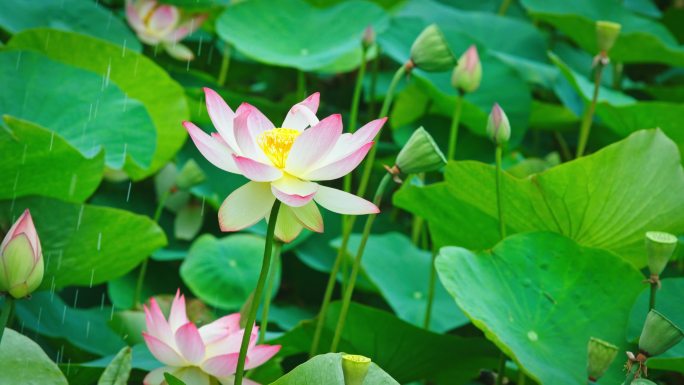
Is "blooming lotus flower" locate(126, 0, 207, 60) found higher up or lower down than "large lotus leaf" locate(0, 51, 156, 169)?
higher up

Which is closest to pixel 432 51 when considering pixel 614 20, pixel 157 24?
pixel 157 24

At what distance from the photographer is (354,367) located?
65cm

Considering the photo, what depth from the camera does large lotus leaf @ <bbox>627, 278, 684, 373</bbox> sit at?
93cm

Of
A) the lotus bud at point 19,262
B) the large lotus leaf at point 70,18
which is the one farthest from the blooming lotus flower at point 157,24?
the lotus bud at point 19,262

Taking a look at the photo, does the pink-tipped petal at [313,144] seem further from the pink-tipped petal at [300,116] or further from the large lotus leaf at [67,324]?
the large lotus leaf at [67,324]

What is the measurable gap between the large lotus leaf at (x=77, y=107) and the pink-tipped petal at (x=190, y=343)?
45 centimetres

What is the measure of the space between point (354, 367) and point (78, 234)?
Answer: 0.54 metres

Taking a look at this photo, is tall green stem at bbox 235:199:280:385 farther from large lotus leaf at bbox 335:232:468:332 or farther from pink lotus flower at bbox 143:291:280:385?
large lotus leaf at bbox 335:232:468:332

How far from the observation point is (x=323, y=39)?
1816 millimetres

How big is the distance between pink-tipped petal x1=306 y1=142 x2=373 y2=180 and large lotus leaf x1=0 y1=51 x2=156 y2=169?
22.9 inches

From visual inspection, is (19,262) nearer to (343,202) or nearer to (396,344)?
(343,202)

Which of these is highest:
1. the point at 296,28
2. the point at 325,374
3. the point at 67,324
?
the point at 296,28

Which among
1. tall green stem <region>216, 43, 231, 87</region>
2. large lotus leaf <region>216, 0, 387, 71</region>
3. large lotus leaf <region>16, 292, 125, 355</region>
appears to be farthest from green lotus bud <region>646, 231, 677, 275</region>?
tall green stem <region>216, 43, 231, 87</region>

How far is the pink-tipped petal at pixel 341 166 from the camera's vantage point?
2.29ft
